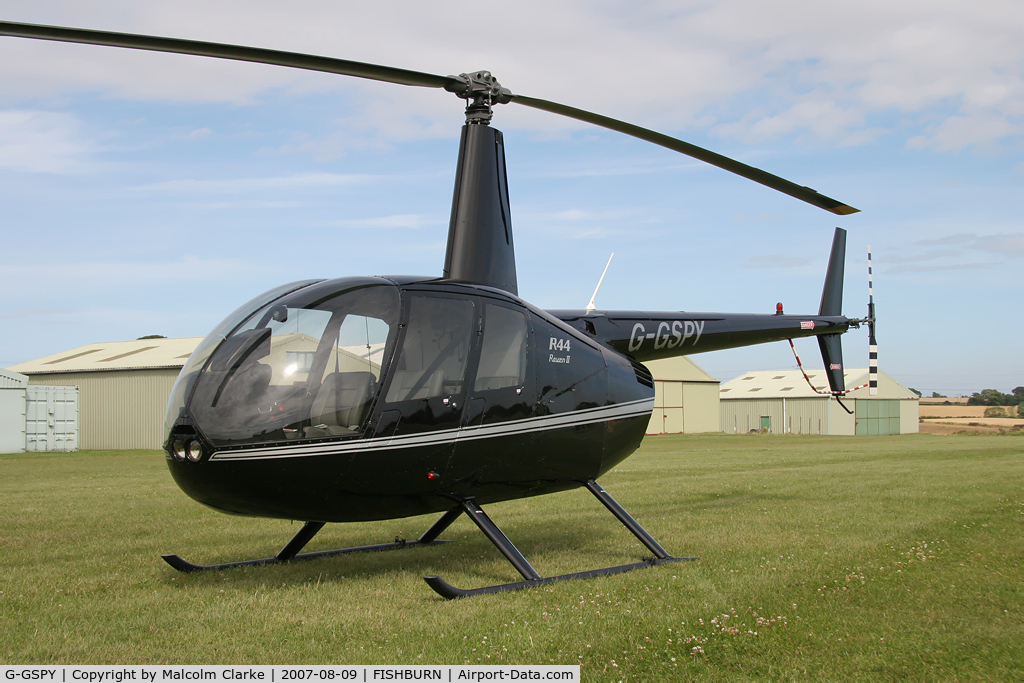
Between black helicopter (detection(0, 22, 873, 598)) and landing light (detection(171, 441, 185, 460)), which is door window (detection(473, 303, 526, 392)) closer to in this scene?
black helicopter (detection(0, 22, 873, 598))

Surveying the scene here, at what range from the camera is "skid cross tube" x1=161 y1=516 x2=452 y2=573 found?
816 cm

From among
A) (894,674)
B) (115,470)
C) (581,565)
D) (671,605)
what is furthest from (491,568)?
(115,470)

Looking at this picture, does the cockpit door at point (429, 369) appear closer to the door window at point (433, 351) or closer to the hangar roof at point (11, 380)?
the door window at point (433, 351)

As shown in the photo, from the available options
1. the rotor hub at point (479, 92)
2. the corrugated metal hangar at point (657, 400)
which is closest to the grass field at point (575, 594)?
the rotor hub at point (479, 92)

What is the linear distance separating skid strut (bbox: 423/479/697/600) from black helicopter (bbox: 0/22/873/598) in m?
0.02

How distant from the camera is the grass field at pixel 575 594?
5.36 meters

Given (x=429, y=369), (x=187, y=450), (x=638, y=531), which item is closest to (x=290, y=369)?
(x=187, y=450)

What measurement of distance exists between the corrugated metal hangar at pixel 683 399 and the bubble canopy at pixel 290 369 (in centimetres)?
4608

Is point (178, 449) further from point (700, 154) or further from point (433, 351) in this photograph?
point (700, 154)

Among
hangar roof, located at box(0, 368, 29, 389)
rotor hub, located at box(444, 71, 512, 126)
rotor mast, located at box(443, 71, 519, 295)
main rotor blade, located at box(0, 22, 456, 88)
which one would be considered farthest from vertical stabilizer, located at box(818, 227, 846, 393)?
hangar roof, located at box(0, 368, 29, 389)

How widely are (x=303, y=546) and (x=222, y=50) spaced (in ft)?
17.5

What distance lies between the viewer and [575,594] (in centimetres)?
703

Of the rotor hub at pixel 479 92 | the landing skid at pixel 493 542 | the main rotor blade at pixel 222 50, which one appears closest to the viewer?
the main rotor blade at pixel 222 50

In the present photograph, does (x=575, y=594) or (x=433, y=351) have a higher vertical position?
(x=433, y=351)
